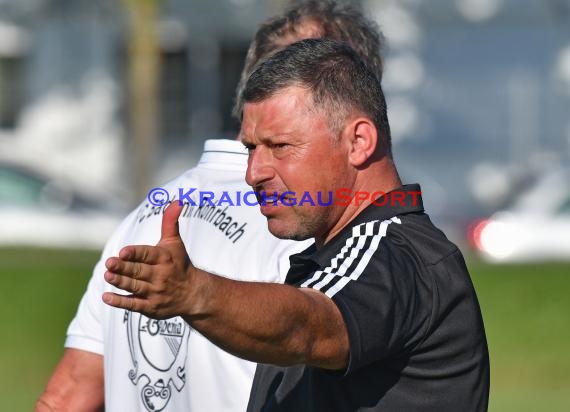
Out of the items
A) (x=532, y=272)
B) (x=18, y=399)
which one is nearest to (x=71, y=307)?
(x=18, y=399)

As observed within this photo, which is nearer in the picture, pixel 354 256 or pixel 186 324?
pixel 354 256

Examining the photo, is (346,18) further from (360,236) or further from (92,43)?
(92,43)

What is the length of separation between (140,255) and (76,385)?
5.62ft

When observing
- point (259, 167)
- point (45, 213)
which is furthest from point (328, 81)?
point (45, 213)

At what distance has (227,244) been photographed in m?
3.92

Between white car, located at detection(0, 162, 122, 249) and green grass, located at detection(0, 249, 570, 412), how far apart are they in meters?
3.55

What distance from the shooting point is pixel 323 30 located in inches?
179

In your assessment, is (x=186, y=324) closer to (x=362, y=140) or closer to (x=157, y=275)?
(x=362, y=140)

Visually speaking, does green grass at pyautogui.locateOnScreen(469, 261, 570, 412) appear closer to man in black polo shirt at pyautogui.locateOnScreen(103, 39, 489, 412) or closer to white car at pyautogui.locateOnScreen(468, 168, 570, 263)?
white car at pyautogui.locateOnScreen(468, 168, 570, 263)

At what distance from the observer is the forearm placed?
2814 mm

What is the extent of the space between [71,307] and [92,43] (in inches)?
615

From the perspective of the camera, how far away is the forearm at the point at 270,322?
281cm

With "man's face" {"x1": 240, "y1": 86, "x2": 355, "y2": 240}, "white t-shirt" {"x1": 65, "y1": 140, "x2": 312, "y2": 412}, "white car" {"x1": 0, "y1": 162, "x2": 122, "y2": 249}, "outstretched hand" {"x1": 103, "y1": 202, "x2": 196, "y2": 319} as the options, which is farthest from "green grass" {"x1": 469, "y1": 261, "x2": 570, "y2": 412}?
"outstretched hand" {"x1": 103, "y1": 202, "x2": 196, "y2": 319}

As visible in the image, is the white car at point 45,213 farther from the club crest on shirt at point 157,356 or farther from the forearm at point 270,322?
the forearm at point 270,322
